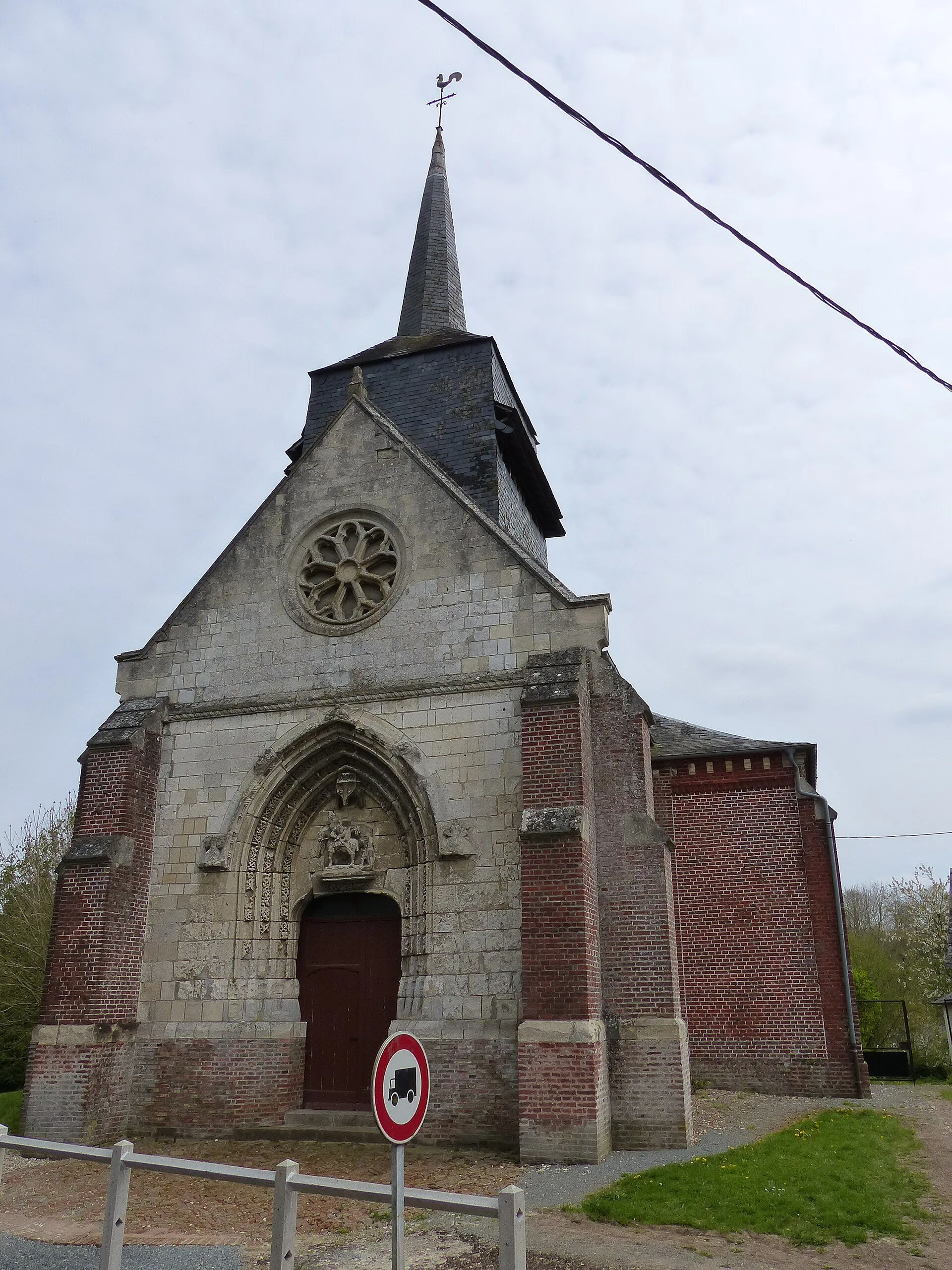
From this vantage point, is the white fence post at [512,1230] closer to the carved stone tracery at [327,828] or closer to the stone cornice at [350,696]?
the carved stone tracery at [327,828]

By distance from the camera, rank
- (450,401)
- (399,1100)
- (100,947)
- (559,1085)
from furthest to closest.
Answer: (450,401)
(100,947)
(559,1085)
(399,1100)

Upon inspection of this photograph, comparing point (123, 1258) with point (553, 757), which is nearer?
point (123, 1258)

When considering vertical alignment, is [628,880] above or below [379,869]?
below

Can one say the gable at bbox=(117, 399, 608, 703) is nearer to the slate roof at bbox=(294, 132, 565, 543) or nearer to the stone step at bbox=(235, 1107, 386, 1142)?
the slate roof at bbox=(294, 132, 565, 543)

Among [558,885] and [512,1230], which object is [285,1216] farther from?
[558,885]

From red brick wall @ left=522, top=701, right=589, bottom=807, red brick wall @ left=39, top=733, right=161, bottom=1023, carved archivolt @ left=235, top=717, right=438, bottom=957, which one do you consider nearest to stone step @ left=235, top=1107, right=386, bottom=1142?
carved archivolt @ left=235, top=717, right=438, bottom=957

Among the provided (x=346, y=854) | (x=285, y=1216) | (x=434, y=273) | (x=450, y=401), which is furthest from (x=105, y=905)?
(x=434, y=273)

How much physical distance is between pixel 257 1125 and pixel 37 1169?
2.32 metres

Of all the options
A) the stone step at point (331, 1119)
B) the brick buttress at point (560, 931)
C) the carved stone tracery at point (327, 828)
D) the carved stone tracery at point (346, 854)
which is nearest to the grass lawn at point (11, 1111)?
the stone step at point (331, 1119)

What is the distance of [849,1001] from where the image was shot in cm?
1423

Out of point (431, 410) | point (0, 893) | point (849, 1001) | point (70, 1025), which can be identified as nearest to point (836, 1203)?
point (849, 1001)

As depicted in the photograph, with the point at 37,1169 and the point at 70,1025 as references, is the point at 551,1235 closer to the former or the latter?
the point at 37,1169

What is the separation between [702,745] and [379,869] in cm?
728

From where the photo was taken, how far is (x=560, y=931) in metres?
9.95
